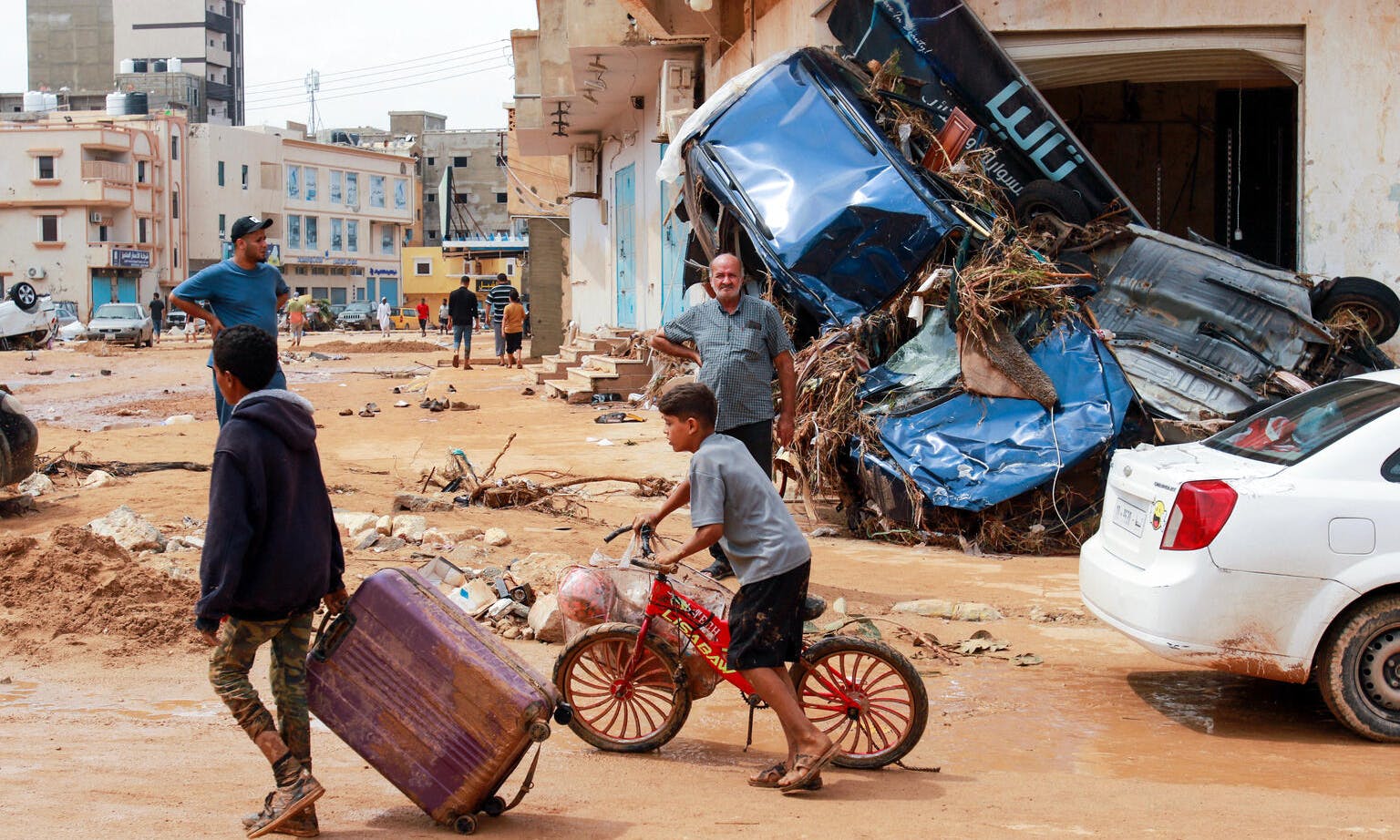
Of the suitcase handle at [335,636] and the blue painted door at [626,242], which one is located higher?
the blue painted door at [626,242]

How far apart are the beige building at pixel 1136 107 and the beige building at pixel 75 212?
44.2m

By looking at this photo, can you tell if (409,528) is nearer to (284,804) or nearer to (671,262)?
(284,804)

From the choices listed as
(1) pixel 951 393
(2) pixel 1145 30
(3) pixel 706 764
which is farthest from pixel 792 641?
(2) pixel 1145 30

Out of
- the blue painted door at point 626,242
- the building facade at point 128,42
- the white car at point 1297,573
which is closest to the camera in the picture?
the white car at point 1297,573

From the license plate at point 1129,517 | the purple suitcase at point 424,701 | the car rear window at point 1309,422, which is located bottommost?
the purple suitcase at point 424,701

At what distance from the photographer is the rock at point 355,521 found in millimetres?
8719

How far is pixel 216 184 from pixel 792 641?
77.2 metres

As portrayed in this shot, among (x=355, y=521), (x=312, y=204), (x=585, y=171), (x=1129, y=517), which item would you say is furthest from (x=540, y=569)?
(x=312, y=204)

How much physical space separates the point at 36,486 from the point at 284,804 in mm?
8033

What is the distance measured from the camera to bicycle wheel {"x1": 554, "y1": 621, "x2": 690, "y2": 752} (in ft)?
16.8

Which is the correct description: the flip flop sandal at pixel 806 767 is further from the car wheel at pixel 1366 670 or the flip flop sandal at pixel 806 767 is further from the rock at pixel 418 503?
the rock at pixel 418 503

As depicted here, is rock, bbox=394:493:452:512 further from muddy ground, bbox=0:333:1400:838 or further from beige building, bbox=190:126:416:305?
beige building, bbox=190:126:416:305

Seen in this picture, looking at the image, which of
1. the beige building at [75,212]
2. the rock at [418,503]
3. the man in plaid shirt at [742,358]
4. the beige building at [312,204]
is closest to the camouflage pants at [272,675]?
the man in plaid shirt at [742,358]

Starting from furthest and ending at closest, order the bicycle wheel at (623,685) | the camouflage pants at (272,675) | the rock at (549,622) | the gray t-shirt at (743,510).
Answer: the rock at (549,622)
the bicycle wheel at (623,685)
the gray t-shirt at (743,510)
the camouflage pants at (272,675)
